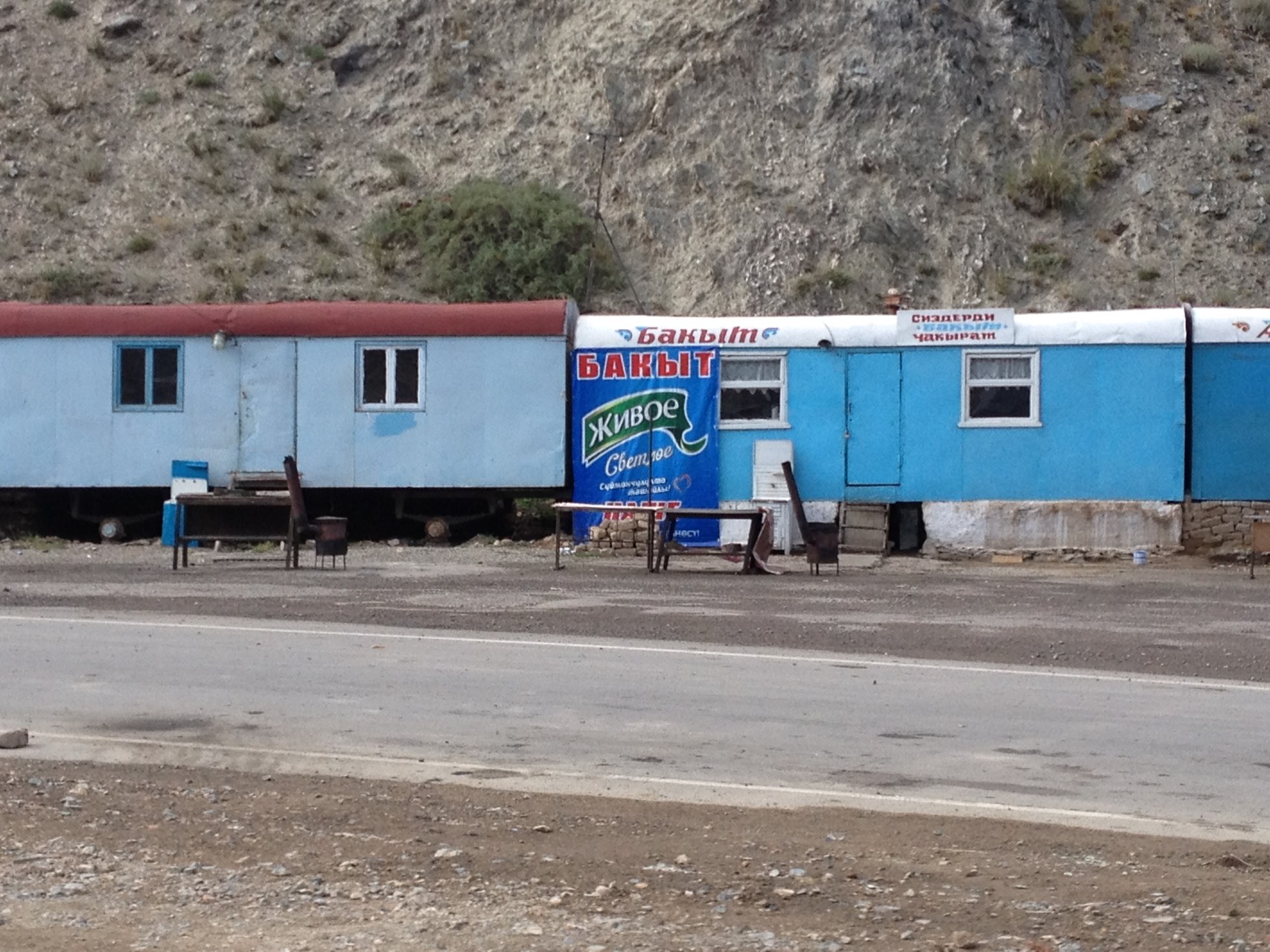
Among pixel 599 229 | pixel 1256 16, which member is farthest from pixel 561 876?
pixel 1256 16

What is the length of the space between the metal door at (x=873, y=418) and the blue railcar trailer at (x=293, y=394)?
3.78 meters

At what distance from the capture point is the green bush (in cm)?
3509

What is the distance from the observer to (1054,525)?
72.0 feet

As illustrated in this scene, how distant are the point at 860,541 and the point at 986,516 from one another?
1.65 meters

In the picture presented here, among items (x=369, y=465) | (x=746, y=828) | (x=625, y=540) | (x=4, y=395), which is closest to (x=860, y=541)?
(x=625, y=540)

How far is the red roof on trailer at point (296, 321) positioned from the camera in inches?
890

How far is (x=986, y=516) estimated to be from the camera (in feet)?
72.5

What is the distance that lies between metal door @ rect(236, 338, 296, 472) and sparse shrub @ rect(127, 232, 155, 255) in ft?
49.6

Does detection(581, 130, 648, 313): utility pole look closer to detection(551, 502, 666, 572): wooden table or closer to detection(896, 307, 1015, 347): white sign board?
detection(896, 307, 1015, 347): white sign board

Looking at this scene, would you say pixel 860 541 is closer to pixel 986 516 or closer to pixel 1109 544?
pixel 986 516

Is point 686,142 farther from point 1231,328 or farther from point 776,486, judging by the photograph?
point 1231,328

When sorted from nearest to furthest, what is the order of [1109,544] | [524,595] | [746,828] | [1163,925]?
1. [1163,925]
2. [746,828]
3. [524,595]
4. [1109,544]

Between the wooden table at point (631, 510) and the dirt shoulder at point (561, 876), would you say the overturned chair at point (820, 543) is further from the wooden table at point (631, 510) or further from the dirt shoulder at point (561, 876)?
the dirt shoulder at point (561, 876)

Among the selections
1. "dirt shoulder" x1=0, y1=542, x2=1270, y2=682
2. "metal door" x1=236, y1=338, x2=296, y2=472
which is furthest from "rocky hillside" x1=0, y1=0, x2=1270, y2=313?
"dirt shoulder" x1=0, y1=542, x2=1270, y2=682
